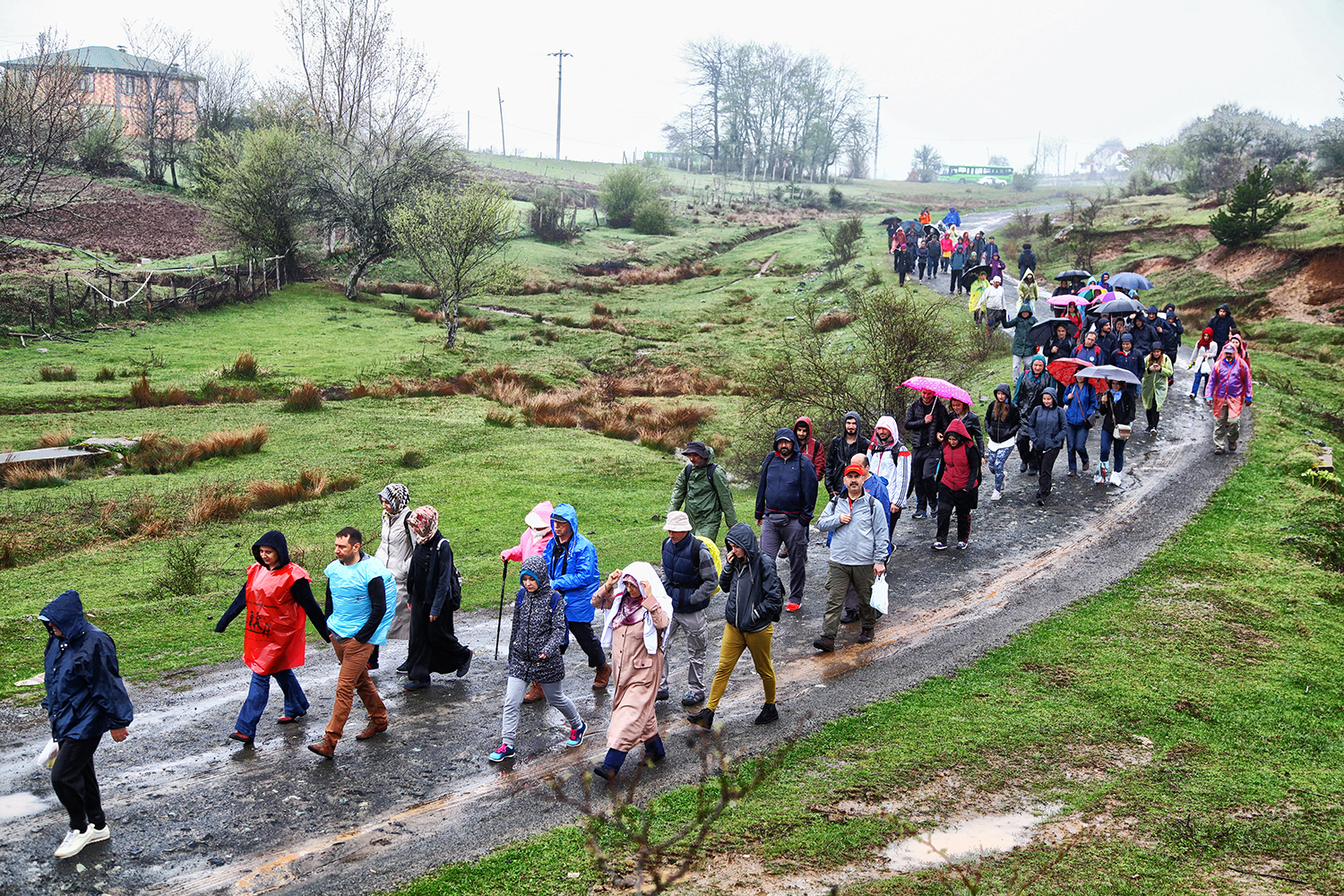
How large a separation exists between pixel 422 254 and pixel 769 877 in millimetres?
33792

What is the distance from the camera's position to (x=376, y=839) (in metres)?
6.33

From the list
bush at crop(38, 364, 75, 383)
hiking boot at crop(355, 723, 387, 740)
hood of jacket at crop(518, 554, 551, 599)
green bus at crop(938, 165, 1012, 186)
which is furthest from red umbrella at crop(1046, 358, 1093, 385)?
green bus at crop(938, 165, 1012, 186)

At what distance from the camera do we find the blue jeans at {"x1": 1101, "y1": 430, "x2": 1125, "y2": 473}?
15.2 metres

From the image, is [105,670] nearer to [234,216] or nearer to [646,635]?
[646,635]

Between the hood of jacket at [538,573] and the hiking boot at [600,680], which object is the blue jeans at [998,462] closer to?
the hiking boot at [600,680]

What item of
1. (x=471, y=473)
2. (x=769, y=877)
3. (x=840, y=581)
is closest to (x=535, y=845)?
(x=769, y=877)

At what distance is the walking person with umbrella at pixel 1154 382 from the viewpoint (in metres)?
17.4

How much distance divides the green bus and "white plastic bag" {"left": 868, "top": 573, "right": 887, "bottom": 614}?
12468 cm

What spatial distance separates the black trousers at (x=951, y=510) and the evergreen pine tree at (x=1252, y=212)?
99.6 ft

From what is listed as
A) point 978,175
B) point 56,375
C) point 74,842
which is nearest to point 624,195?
point 56,375

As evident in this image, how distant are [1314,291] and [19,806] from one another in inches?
1483

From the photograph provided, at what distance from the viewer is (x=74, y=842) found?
6.05m

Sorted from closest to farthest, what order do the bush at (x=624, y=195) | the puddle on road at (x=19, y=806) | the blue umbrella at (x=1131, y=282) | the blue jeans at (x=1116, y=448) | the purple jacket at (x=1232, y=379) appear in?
the puddle on road at (x=19, y=806), the blue jeans at (x=1116, y=448), the purple jacket at (x=1232, y=379), the blue umbrella at (x=1131, y=282), the bush at (x=624, y=195)

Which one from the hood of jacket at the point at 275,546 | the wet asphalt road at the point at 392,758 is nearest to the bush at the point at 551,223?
→ the wet asphalt road at the point at 392,758
